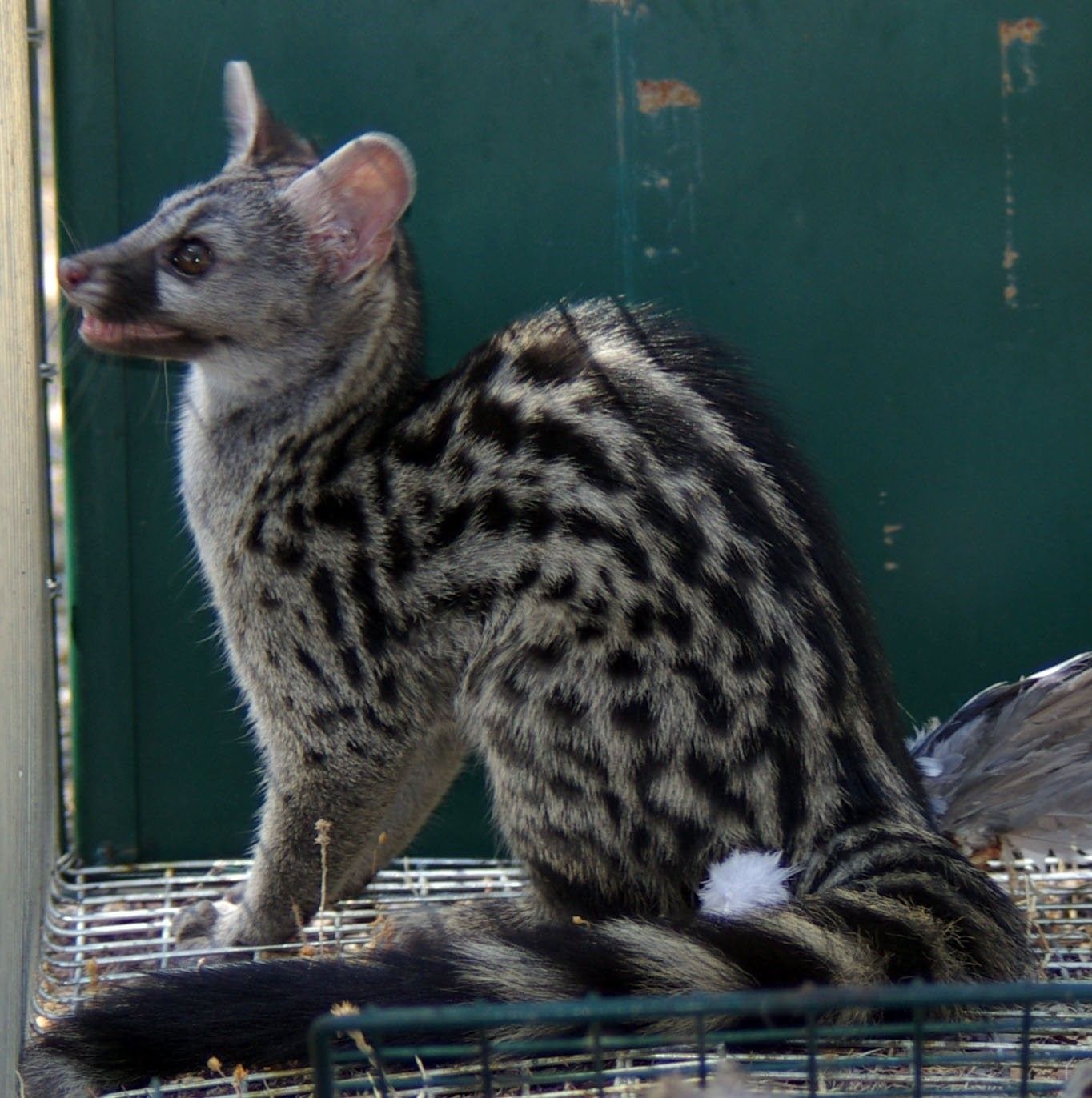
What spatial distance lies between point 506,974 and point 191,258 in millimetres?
2180

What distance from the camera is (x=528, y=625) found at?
361 cm

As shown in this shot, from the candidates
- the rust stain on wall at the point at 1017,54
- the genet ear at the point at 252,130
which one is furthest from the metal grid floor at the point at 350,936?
the rust stain on wall at the point at 1017,54

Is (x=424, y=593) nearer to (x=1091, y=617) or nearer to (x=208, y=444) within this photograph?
(x=208, y=444)

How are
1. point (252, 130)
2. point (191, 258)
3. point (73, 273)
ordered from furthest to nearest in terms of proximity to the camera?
point (252, 130) → point (191, 258) → point (73, 273)

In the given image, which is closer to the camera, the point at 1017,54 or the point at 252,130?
the point at 252,130

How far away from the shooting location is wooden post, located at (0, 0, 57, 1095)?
123 inches

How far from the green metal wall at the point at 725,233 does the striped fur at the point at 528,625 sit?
1.18 ft

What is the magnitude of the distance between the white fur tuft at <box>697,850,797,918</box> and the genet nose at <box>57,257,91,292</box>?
2168mm

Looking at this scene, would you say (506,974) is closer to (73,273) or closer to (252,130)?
(73,273)

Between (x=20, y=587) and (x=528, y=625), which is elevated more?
(x=20, y=587)

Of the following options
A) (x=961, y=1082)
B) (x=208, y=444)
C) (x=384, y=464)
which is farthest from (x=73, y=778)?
(x=961, y=1082)

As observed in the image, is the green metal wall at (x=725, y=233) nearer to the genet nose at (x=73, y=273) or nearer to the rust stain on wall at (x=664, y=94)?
the rust stain on wall at (x=664, y=94)

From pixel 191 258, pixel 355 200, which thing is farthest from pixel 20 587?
pixel 355 200

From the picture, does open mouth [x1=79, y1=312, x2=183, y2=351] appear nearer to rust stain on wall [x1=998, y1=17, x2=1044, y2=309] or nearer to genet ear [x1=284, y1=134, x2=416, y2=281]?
genet ear [x1=284, y1=134, x2=416, y2=281]
